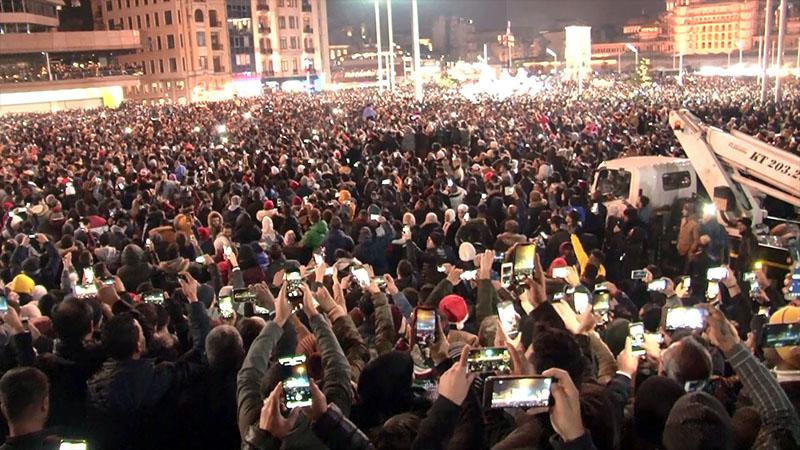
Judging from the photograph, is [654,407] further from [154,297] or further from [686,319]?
[154,297]

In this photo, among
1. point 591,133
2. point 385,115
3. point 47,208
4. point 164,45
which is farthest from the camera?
point 164,45

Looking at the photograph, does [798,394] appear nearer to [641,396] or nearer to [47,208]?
[641,396]

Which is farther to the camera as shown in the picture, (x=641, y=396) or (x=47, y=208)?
(x=47, y=208)

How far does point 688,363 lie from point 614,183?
939 cm

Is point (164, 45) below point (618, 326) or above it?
above

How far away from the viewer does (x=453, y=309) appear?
5.76 metres

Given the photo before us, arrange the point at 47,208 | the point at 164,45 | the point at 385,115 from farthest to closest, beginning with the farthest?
the point at 164,45
the point at 385,115
the point at 47,208

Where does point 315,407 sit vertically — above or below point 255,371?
above

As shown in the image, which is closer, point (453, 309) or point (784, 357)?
point (784, 357)

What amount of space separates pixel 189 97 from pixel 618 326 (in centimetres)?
7614

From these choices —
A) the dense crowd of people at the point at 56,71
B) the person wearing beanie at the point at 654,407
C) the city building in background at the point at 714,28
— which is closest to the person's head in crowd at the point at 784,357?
the person wearing beanie at the point at 654,407

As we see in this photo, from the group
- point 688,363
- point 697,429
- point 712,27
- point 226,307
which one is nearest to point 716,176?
point 226,307

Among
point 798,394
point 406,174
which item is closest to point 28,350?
point 798,394

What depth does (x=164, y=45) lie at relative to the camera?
7650 cm
